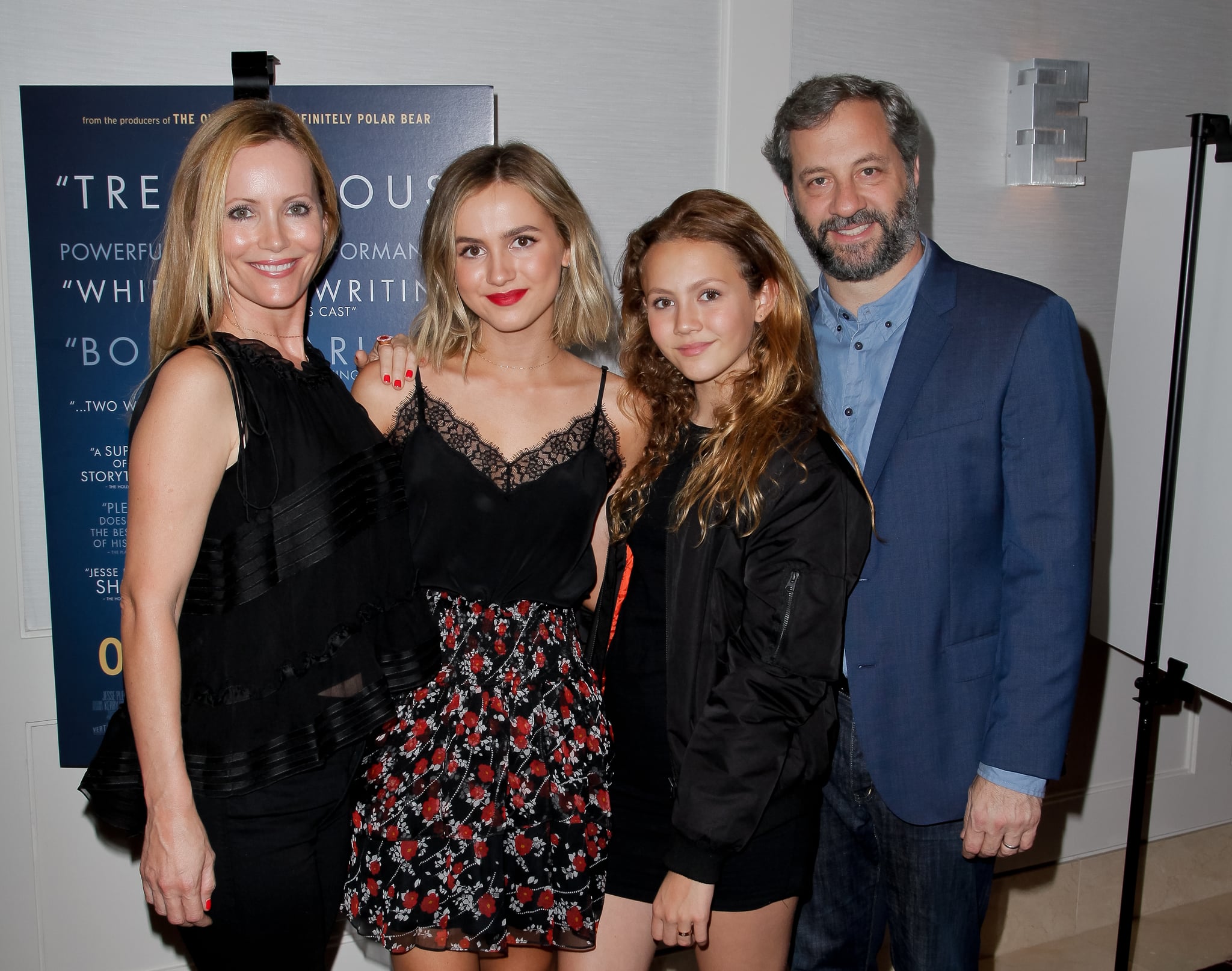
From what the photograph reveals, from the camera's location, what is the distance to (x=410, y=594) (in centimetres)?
182

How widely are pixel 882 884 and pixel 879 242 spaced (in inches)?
51.1

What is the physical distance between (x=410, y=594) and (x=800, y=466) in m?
0.74

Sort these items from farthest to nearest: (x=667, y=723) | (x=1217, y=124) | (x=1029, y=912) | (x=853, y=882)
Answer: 1. (x=1029, y=912)
2. (x=1217, y=124)
3. (x=853, y=882)
4. (x=667, y=723)

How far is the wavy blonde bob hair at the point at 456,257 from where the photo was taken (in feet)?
6.40

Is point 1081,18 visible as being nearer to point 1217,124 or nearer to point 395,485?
point 1217,124

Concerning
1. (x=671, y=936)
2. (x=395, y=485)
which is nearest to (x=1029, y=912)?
(x=671, y=936)

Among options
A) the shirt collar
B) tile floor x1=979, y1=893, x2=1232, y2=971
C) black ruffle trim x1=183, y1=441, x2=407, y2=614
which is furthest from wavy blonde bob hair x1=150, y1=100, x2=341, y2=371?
tile floor x1=979, y1=893, x2=1232, y2=971

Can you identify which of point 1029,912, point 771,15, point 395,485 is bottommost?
point 1029,912

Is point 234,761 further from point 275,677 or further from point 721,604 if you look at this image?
point 721,604

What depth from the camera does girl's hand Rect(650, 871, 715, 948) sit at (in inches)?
64.5

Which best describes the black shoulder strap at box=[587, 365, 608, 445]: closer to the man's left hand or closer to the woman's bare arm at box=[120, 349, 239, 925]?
the woman's bare arm at box=[120, 349, 239, 925]

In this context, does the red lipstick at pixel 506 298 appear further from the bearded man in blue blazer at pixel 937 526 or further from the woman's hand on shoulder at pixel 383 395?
the bearded man in blue blazer at pixel 937 526

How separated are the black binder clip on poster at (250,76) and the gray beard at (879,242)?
1.20m

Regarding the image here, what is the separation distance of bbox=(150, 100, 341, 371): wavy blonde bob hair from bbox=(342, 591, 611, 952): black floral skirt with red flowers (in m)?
0.65
